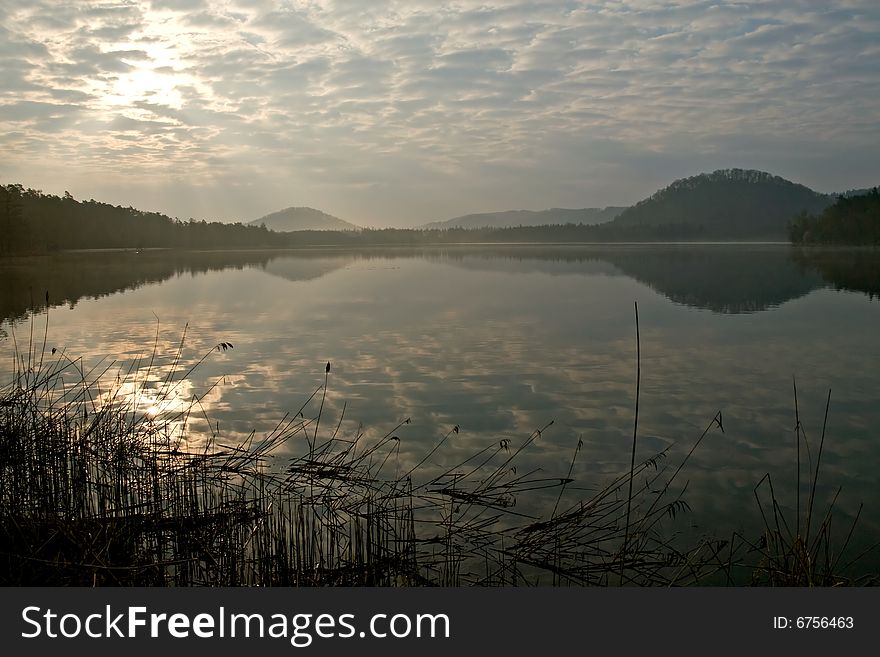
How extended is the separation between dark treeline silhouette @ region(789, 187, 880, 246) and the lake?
7206cm

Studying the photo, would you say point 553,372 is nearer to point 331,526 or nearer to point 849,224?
point 331,526

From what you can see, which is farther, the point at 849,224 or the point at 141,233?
→ the point at 141,233

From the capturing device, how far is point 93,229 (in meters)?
109

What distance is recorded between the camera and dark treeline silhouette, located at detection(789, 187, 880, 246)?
3580 inches

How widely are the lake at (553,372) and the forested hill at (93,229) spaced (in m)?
43.0

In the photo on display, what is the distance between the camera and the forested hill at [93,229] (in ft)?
215

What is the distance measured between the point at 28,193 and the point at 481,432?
102m

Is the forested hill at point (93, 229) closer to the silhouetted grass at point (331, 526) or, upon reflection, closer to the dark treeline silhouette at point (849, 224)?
the silhouetted grass at point (331, 526)

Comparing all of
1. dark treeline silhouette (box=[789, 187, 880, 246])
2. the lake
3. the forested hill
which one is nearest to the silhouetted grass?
the lake

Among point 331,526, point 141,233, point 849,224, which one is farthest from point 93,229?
point 331,526

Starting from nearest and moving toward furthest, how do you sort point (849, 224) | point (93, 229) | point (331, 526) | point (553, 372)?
point (331, 526) → point (553, 372) → point (849, 224) → point (93, 229)

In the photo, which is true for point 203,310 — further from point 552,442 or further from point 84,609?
point 84,609

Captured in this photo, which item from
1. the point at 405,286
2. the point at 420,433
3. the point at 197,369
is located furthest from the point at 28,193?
the point at 420,433

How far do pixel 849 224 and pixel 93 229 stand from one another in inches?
4249
